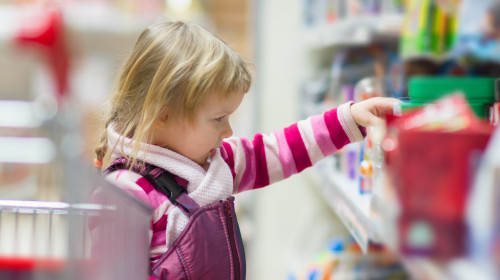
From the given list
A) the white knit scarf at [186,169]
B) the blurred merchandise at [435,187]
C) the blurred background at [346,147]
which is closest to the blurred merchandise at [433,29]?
the blurred background at [346,147]

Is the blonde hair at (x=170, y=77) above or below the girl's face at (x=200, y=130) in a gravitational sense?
above

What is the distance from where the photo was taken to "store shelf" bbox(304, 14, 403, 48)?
132cm

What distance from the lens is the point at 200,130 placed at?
38.8 inches

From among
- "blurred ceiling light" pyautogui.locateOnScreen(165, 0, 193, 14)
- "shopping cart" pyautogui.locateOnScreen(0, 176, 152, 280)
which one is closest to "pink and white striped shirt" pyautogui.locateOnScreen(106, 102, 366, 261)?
"shopping cart" pyautogui.locateOnScreen(0, 176, 152, 280)

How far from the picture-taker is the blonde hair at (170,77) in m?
0.96

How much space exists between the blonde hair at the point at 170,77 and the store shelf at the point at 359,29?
440mm

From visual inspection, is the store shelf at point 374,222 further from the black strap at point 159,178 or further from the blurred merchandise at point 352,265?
the black strap at point 159,178

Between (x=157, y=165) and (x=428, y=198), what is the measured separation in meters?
0.57

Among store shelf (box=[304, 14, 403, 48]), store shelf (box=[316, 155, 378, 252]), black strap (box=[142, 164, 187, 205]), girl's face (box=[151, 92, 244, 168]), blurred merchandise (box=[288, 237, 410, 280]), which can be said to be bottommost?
blurred merchandise (box=[288, 237, 410, 280])

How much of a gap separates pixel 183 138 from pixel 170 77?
0.11 meters

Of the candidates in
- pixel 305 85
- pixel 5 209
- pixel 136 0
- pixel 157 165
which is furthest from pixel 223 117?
pixel 136 0

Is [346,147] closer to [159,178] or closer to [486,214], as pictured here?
[159,178]

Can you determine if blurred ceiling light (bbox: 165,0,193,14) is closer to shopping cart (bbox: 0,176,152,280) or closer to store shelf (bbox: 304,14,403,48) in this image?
store shelf (bbox: 304,14,403,48)

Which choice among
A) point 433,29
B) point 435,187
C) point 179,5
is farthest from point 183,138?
point 179,5
